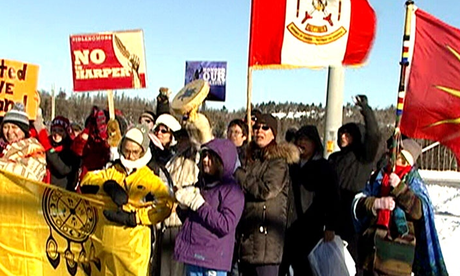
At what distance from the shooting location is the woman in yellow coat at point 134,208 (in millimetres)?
4668

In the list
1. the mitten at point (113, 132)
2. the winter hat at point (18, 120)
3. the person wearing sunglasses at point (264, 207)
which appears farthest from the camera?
the mitten at point (113, 132)

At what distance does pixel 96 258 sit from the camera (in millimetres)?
4820

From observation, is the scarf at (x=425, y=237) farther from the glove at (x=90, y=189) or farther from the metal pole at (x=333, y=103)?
the metal pole at (x=333, y=103)

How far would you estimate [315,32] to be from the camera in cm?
624

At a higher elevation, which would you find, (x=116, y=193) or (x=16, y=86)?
(x=16, y=86)

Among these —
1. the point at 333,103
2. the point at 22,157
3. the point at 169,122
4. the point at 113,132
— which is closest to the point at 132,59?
the point at 113,132

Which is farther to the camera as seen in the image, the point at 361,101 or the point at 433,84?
the point at 361,101

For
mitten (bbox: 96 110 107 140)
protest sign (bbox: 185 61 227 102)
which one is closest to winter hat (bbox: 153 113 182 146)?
mitten (bbox: 96 110 107 140)

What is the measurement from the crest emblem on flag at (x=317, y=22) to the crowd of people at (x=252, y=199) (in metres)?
0.70

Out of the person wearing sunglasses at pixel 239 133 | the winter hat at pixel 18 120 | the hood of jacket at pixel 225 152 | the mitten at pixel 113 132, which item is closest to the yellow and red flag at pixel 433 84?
the hood of jacket at pixel 225 152

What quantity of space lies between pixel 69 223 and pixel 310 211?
1.94m

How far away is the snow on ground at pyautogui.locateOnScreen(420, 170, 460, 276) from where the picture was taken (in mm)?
8125

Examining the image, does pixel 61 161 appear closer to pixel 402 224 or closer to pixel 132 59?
pixel 132 59

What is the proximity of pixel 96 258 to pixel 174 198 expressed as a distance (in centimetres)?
74
